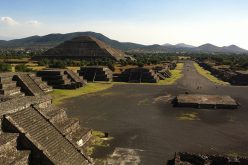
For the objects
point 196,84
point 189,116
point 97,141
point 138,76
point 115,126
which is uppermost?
point 97,141

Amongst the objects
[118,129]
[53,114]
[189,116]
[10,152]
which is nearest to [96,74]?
[189,116]

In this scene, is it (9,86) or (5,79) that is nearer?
(9,86)

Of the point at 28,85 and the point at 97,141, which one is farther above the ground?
the point at 28,85

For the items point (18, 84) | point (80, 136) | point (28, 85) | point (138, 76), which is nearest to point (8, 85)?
point (18, 84)

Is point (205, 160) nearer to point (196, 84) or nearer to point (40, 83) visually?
point (40, 83)

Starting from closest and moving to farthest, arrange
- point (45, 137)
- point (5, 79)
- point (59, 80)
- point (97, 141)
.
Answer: point (45, 137) < point (97, 141) < point (5, 79) < point (59, 80)

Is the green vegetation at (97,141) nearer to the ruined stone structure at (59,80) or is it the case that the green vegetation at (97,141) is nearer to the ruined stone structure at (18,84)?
the ruined stone structure at (18,84)

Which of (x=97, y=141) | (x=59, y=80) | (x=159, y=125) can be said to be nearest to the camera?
(x=97, y=141)
